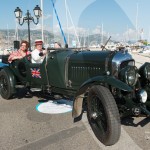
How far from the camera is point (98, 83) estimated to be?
395 centimetres

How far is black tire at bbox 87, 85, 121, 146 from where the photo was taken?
3.48 meters

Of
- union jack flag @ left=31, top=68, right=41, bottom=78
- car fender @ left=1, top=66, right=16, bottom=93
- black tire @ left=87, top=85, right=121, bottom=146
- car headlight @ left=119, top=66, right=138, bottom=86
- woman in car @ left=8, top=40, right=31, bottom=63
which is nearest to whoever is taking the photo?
black tire @ left=87, top=85, right=121, bottom=146

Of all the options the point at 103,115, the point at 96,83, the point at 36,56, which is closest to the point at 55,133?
the point at 103,115

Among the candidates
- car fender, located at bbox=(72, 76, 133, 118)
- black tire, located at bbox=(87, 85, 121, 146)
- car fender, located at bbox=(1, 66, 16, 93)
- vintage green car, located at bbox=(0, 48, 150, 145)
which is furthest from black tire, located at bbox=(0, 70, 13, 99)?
black tire, located at bbox=(87, 85, 121, 146)

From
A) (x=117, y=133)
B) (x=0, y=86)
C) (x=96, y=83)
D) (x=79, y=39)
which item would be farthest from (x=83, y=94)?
(x=0, y=86)

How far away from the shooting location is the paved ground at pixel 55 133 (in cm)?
358

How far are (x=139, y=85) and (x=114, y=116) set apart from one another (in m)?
0.92

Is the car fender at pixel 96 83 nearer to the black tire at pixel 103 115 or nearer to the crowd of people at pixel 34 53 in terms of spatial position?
the black tire at pixel 103 115

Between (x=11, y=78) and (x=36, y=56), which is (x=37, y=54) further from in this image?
(x=11, y=78)

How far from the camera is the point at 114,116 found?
3482 mm

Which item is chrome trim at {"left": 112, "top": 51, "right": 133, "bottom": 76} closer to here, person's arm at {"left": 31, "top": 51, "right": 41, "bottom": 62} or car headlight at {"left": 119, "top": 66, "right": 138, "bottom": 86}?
car headlight at {"left": 119, "top": 66, "right": 138, "bottom": 86}

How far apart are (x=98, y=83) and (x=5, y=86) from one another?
3494mm

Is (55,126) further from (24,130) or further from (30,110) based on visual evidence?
(30,110)

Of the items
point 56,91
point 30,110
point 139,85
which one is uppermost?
point 139,85
